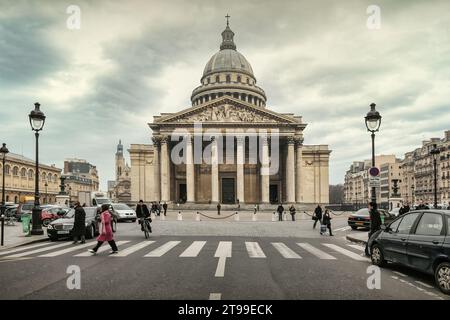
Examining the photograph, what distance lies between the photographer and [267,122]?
60531 millimetres

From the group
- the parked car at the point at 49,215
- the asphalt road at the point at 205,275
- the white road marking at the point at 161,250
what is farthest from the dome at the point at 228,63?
the asphalt road at the point at 205,275

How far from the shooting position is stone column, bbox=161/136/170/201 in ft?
197

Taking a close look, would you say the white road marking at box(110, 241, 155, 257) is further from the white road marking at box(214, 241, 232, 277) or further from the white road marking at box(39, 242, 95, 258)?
the white road marking at box(214, 241, 232, 277)

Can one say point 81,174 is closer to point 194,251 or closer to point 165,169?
point 165,169

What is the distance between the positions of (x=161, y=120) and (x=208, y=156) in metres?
9.89

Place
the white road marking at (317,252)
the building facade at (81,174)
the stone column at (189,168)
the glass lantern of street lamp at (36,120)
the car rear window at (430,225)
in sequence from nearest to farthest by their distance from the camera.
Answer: the car rear window at (430,225), the white road marking at (317,252), the glass lantern of street lamp at (36,120), the stone column at (189,168), the building facade at (81,174)

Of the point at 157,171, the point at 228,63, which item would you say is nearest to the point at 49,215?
the point at 157,171

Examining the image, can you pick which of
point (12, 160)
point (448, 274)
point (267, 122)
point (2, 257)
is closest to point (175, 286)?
point (448, 274)

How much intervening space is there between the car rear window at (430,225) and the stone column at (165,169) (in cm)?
5277

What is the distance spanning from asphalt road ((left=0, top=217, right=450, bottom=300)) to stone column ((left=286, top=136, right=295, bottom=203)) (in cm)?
4775

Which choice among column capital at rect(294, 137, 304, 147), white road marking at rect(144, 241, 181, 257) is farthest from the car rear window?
column capital at rect(294, 137, 304, 147)

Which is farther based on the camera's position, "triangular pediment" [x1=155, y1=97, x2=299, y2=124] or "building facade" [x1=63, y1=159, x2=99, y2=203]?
"building facade" [x1=63, y1=159, x2=99, y2=203]

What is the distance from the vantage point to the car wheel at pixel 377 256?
10.5m

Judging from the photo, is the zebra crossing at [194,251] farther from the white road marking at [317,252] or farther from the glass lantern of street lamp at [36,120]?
the glass lantern of street lamp at [36,120]
